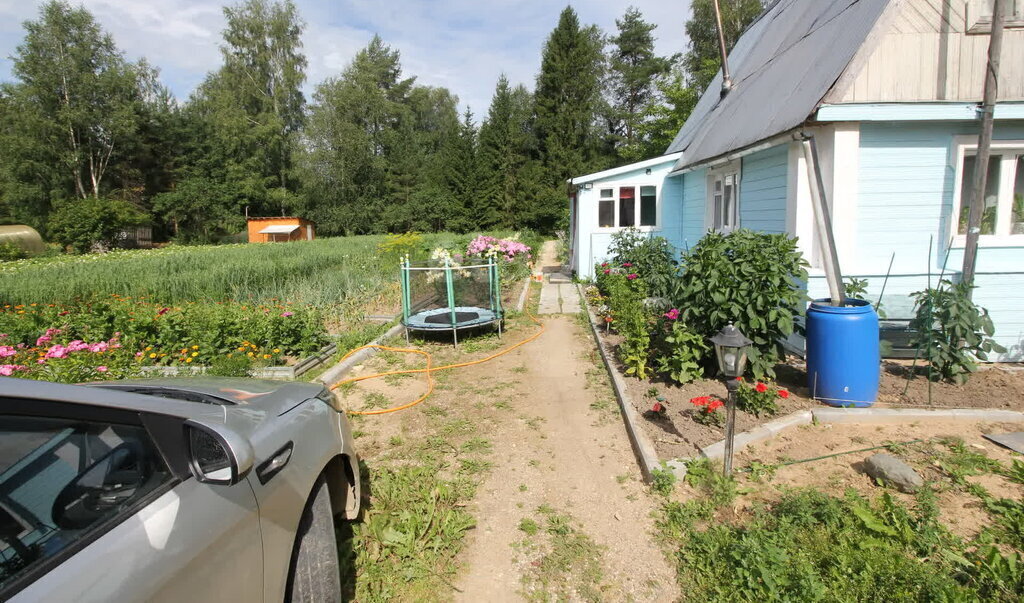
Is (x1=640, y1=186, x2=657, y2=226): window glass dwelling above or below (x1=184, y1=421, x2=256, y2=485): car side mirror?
above

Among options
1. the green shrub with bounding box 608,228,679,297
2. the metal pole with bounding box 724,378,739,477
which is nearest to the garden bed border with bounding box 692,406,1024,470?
the metal pole with bounding box 724,378,739,477

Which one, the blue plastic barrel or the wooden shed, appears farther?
the wooden shed

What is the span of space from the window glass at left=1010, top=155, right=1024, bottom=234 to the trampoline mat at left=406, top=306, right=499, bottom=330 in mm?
7065

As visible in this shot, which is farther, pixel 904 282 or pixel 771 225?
pixel 771 225

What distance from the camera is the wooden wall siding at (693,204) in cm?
1191

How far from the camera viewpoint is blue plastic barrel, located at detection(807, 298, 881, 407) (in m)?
5.18

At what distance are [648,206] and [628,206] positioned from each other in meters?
0.52

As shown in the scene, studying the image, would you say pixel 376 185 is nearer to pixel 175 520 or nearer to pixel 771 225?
pixel 771 225

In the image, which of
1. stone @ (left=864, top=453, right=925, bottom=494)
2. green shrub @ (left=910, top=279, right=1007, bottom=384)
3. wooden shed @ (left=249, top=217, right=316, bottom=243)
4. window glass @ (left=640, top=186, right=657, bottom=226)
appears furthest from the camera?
wooden shed @ (left=249, top=217, right=316, bottom=243)

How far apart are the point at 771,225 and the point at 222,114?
142 ft

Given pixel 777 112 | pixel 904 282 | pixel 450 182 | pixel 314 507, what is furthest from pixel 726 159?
pixel 450 182

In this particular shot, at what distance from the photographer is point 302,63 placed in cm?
4409

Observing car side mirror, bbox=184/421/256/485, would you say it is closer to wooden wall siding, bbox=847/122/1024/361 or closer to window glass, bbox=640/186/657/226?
wooden wall siding, bbox=847/122/1024/361

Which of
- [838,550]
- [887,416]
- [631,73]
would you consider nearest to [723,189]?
[887,416]
